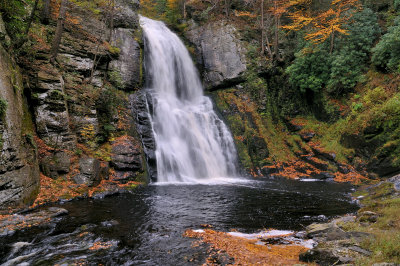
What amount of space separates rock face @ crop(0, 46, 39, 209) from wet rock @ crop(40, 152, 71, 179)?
60 centimetres

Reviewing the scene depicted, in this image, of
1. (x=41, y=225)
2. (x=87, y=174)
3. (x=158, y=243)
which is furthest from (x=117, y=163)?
(x=158, y=243)

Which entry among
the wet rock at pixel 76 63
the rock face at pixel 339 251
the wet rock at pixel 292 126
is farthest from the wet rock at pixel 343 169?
the wet rock at pixel 76 63

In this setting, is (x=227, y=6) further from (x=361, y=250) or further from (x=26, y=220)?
(x=361, y=250)

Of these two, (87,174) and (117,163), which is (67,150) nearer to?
(87,174)

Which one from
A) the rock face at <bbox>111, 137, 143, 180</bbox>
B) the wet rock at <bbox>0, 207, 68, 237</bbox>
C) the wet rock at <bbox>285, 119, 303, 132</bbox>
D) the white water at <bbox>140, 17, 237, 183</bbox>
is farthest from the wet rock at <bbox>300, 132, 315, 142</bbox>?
the wet rock at <bbox>0, 207, 68, 237</bbox>

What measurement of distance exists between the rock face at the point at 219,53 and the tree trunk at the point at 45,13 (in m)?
12.1

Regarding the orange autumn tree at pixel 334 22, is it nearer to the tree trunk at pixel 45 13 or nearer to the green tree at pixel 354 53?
the green tree at pixel 354 53

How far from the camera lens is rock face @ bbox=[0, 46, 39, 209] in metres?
6.89

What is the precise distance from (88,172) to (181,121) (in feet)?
25.6

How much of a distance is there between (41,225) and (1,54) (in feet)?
20.2

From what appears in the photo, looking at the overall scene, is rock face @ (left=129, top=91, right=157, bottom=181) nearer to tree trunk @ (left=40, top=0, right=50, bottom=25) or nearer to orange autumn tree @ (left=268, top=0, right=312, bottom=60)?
tree trunk @ (left=40, top=0, right=50, bottom=25)

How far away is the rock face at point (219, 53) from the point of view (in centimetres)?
2053

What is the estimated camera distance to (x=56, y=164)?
31.0ft

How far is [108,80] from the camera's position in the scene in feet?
49.9
